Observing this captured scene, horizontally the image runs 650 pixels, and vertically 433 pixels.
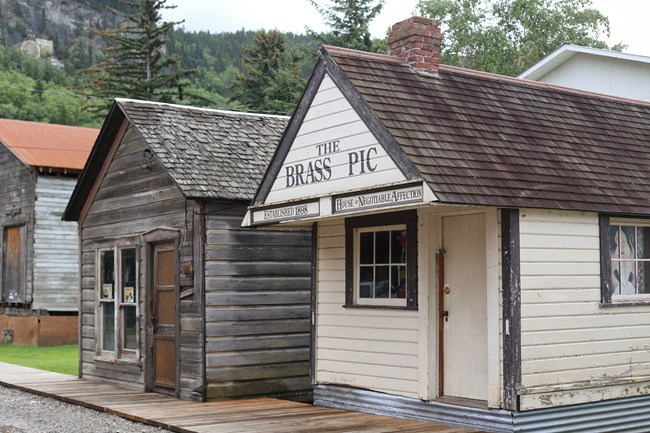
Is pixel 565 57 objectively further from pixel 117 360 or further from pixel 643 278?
pixel 643 278

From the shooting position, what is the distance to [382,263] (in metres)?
11.3

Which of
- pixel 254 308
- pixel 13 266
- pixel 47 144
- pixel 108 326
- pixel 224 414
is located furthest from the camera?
pixel 47 144

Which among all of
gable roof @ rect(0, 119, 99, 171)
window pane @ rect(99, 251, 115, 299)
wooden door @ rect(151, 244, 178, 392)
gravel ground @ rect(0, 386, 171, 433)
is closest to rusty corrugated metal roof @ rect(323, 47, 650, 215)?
gravel ground @ rect(0, 386, 171, 433)

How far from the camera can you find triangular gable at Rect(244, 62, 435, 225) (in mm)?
9727

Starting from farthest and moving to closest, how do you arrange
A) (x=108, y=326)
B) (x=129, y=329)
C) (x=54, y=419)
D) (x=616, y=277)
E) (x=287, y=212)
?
1. (x=108, y=326)
2. (x=129, y=329)
3. (x=54, y=419)
4. (x=287, y=212)
5. (x=616, y=277)

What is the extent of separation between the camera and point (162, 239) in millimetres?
13852

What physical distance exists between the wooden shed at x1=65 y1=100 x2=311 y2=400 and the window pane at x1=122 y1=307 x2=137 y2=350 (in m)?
0.02

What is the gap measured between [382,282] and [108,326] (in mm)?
5990

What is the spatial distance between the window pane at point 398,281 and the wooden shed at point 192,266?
2.94 m

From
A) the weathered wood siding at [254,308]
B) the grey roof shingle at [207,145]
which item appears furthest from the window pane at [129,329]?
the grey roof shingle at [207,145]

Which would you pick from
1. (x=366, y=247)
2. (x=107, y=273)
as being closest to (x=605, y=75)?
(x=107, y=273)

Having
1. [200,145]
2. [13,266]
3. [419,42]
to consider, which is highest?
[419,42]

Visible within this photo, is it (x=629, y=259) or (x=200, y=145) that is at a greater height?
(x=200, y=145)

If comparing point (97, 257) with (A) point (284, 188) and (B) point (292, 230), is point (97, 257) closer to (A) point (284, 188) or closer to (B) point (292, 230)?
(B) point (292, 230)
